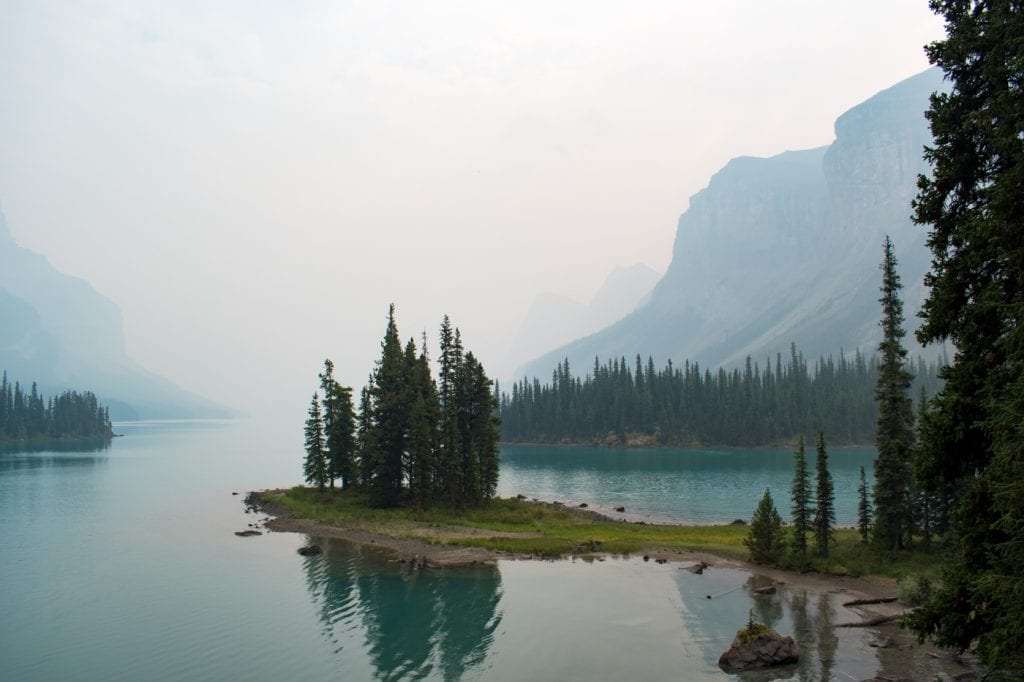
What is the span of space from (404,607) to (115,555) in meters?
35.0

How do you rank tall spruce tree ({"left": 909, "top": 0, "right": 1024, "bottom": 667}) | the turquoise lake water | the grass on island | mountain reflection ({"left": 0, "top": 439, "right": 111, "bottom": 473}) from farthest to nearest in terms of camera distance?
mountain reflection ({"left": 0, "top": 439, "right": 111, "bottom": 473}), the grass on island, the turquoise lake water, tall spruce tree ({"left": 909, "top": 0, "right": 1024, "bottom": 667})

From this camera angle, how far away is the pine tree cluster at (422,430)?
7844 cm

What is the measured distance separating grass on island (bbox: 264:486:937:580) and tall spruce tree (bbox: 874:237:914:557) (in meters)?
2.04

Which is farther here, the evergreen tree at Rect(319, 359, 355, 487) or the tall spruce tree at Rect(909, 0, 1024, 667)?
the evergreen tree at Rect(319, 359, 355, 487)

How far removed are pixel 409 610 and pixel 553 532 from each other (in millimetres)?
26885

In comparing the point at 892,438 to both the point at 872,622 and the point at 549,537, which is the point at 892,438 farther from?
the point at 549,537

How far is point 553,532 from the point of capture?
6706 cm

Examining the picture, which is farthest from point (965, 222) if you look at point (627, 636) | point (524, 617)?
point (524, 617)

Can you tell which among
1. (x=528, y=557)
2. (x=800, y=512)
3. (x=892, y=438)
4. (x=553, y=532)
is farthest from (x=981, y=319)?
(x=553, y=532)

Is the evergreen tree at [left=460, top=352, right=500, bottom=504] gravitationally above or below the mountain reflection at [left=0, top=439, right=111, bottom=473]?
above

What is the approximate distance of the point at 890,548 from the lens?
4712 cm

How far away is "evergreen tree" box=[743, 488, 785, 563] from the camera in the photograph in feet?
165

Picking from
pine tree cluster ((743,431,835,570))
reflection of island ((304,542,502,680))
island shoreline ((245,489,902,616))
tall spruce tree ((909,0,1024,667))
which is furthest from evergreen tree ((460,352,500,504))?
tall spruce tree ((909,0,1024,667))

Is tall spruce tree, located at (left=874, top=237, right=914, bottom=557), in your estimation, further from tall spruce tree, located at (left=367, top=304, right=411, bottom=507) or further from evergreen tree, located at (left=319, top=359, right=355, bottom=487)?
evergreen tree, located at (left=319, top=359, right=355, bottom=487)
